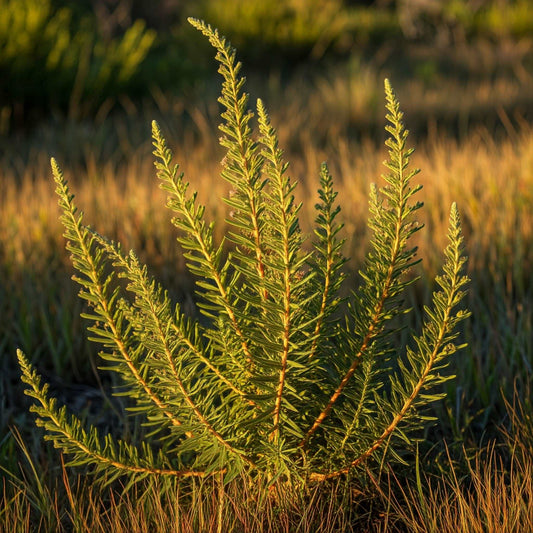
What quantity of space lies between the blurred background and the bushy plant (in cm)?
13

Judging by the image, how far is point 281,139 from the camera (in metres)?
4.25

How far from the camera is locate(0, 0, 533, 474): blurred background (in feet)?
6.88

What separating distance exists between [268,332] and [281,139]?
3241 mm

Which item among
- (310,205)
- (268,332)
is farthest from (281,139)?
(268,332)

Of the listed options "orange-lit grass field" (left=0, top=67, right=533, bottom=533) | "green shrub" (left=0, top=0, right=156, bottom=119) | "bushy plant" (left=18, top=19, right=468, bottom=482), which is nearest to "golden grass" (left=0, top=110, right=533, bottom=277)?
"orange-lit grass field" (left=0, top=67, right=533, bottom=533)

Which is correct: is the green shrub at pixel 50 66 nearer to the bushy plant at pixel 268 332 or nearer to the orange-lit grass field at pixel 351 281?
the orange-lit grass field at pixel 351 281

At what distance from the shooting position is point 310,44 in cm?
776

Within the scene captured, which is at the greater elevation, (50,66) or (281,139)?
(50,66)

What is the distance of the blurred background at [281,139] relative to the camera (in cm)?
210

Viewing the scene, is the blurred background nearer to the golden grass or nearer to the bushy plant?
the golden grass

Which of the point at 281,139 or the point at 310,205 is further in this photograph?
the point at 281,139

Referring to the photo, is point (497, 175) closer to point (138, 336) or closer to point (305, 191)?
point (305, 191)

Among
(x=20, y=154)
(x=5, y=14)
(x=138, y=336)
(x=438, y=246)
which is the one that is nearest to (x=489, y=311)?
(x=438, y=246)

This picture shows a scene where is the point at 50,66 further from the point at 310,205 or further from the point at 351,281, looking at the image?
the point at 351,281
